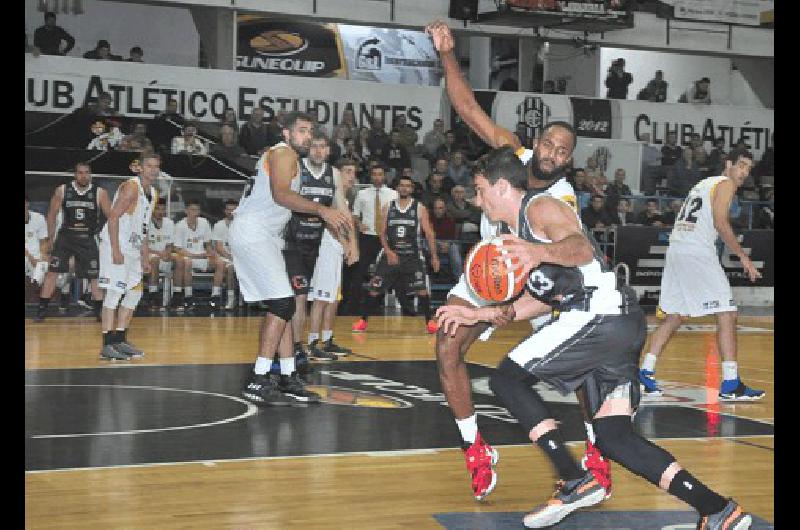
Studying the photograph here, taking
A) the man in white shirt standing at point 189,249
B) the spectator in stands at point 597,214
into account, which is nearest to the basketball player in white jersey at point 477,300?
the man in white shirt standing at point 189,249

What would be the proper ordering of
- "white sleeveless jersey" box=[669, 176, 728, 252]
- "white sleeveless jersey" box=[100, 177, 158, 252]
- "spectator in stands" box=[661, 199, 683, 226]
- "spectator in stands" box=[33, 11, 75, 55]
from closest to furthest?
"white sleeveless jersey" box=[669, 176, 728, 252], "white sleeveless jersey" box=[100, 177, 158, 252], "spectator in stands" box=[661, 199, 683, 226], "spectator in stands" box=[33, 11, 75, 55]

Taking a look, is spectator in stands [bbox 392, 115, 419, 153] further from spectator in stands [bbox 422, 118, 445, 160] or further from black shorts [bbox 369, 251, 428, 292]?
black shorts [bbox 369, 251, 428, 292]

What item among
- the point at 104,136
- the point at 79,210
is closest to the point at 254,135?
the point at 104,136

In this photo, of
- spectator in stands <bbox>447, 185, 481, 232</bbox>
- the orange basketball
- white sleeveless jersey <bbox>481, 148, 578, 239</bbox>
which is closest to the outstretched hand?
white sleeveless jersey <bbox>481, 148, 578, 239</bbox>

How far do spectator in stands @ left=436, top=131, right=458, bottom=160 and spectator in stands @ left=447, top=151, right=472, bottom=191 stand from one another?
0.67m

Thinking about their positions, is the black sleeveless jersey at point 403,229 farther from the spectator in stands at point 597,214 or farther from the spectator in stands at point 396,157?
the spectator in stands at point 396,157

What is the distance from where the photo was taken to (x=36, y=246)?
17.0 meters

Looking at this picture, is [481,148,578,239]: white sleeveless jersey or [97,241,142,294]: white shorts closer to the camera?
[481,148,578,239]: white sleeveless jersey

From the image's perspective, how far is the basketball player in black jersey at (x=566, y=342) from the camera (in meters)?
4.92

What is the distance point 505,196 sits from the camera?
16.9ft

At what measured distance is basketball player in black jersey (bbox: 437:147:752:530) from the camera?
4.92 meters

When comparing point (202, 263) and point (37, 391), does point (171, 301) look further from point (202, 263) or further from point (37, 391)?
point (37, 391)

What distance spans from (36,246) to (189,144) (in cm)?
345
